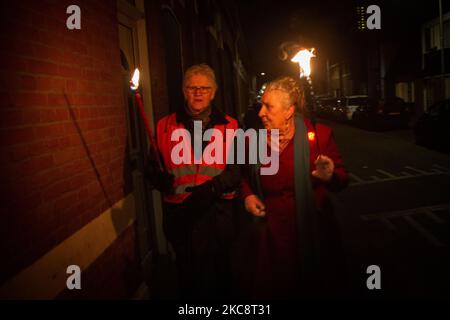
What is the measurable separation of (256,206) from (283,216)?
8.8 inches

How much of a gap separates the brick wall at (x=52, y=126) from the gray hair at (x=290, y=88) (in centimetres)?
138

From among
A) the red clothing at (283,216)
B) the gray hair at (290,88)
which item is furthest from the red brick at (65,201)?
the gray hair at (290,88)

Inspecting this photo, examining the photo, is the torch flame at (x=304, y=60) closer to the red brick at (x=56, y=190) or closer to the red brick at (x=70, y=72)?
the red brick at (x=70, y=72)

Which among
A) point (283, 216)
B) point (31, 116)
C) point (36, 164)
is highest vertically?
point (31, 116)

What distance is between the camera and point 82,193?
294 cm

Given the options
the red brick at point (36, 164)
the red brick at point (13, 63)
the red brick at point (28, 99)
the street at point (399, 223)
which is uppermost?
the red brick at point (13, 63)

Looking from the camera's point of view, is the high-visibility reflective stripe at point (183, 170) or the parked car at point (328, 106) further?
the parked car at point (328, 106)

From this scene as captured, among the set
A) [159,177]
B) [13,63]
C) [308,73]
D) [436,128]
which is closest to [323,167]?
[308,73]

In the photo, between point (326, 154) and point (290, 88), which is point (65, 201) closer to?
point (290, 88)

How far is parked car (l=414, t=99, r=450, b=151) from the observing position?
1285 centimetres

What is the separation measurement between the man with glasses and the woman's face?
39 centimetres

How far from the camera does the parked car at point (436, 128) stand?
12.9 meters

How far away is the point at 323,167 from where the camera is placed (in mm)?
3051

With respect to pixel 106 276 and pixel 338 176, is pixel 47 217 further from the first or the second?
pixel 338 176
